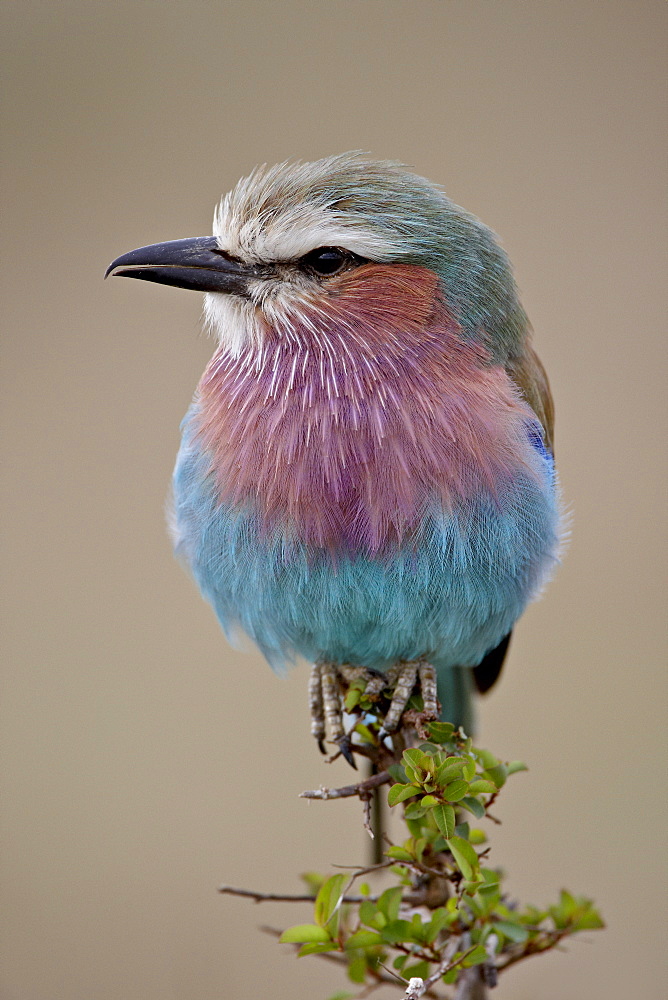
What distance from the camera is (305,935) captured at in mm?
2219

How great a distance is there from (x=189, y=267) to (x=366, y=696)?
1162 mm

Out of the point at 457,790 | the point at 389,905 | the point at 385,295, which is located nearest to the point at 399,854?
the point at 389,905

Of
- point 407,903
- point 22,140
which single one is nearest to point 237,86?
point 22,140

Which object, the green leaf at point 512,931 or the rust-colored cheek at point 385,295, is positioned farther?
the rust-colored cheek at point 385,295

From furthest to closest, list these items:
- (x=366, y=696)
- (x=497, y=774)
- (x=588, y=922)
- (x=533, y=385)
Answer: (x=533, y=385) → (x=366, y=696) → (x=588, y=922) → (x=497, y=774)

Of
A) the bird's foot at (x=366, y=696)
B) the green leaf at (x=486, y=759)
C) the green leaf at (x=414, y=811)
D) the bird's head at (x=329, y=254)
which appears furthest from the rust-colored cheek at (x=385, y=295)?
the green leaf at (x=414, y=811)

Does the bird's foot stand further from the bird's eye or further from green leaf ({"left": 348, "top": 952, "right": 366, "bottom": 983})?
the bird's eye

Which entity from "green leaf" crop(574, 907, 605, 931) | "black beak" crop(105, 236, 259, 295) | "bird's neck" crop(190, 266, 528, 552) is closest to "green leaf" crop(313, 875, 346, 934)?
"green leaf" crop(574, 907, 605, 931)

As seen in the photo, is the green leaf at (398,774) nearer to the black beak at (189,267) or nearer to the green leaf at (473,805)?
the green leaf at (473,805)

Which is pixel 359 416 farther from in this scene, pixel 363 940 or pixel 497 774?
pixel 363 940

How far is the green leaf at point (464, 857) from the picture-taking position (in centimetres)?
223

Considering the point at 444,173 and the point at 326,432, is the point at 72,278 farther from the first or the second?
the point at 326,432

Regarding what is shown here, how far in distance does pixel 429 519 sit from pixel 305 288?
646 millimetres

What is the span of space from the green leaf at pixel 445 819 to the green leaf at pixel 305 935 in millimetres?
339
